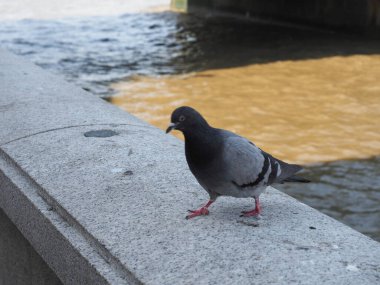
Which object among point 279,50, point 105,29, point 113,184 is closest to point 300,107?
point 279,50

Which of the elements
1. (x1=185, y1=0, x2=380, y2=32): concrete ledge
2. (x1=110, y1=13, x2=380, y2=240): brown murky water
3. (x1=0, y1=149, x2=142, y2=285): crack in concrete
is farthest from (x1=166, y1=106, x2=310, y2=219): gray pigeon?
(x1=185, y1=0, x2=380, y2=32): concrete ledge

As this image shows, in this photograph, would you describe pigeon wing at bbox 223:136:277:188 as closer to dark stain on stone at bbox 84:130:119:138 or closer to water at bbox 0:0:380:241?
dark stain on stone at bbox 84:130:119:138

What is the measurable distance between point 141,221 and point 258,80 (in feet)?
27.1

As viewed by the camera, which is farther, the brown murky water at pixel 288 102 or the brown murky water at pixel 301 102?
the brown murky water at pixel 288 102

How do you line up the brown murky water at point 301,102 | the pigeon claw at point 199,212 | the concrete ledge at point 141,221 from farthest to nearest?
the brown murky water at point 301,102 → the pigeon claw at point 199,212 → the concrete ledge at point 141,221

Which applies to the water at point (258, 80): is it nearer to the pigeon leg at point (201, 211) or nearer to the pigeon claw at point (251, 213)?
the pigeon claw at point (251, 213)

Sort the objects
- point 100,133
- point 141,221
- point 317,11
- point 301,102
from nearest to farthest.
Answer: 1. point 141,221
2. point 100,133
3. point 301,102
4. point 317,11

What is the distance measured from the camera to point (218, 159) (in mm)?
2639

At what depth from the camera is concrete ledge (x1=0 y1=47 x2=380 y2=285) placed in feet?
7.59

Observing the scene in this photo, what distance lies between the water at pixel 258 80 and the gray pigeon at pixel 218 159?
8.57 ft

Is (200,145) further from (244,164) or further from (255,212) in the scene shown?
(255,212)

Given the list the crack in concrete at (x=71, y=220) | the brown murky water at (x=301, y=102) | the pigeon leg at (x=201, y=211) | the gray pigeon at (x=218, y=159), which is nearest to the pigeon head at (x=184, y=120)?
the gray pigeon at (x=218, y=159)

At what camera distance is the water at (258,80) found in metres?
6.42

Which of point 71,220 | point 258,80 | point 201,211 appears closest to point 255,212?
point 201,211
